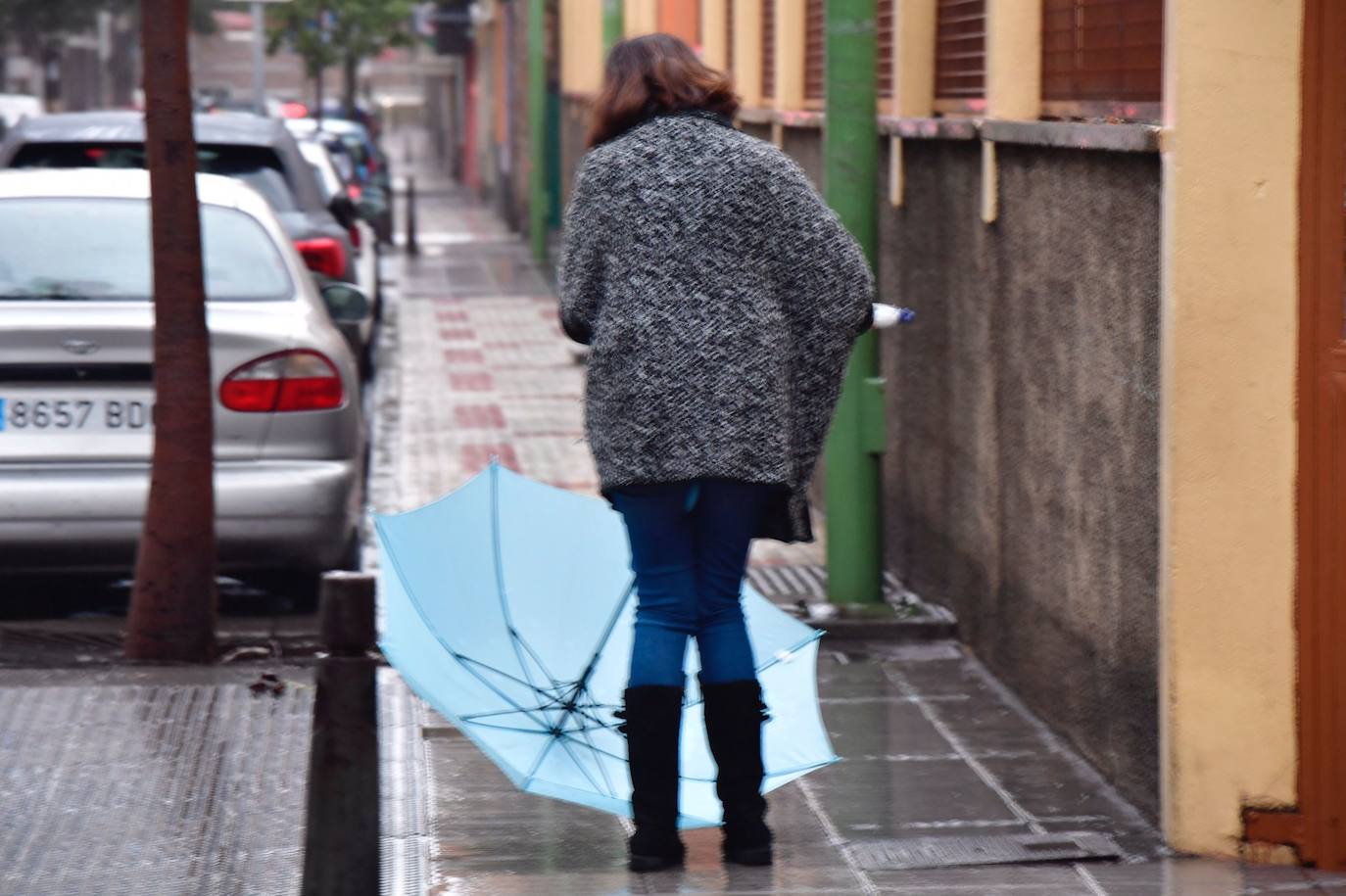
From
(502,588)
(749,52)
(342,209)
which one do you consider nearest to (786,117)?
(749,52)

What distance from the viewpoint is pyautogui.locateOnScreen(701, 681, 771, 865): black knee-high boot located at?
16.2 feet

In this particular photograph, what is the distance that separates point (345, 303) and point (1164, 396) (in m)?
4.63

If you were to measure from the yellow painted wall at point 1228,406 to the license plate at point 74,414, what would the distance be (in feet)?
A: 12.0

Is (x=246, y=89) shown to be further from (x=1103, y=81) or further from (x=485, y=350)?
(x=1103, y=81)

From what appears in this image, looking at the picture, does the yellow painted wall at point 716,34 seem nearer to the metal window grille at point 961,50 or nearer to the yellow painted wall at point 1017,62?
the metal window grille at point 961,50

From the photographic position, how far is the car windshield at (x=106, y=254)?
8188mm

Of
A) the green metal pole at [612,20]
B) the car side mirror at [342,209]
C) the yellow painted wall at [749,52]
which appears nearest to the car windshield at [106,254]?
the yellow painted wall at [749,52]

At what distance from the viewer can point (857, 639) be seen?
305 inches

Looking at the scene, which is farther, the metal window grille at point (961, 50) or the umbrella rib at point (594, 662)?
the metal window grille at point (961, 50)

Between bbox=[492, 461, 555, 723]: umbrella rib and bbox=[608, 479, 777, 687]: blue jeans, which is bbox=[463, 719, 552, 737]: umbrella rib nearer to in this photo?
bbox=[492, 461, 555, 723]: umbrella rib

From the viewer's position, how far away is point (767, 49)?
12.3 meters

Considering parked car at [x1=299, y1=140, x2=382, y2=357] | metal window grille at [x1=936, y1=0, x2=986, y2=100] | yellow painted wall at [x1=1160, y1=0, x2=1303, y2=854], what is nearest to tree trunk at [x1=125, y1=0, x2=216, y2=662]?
metal window grille at [x1=936, y1=0, x2=986, y2=100]

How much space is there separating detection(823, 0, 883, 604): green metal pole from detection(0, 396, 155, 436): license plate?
225 cm

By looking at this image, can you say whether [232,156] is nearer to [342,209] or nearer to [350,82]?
[342,209]
